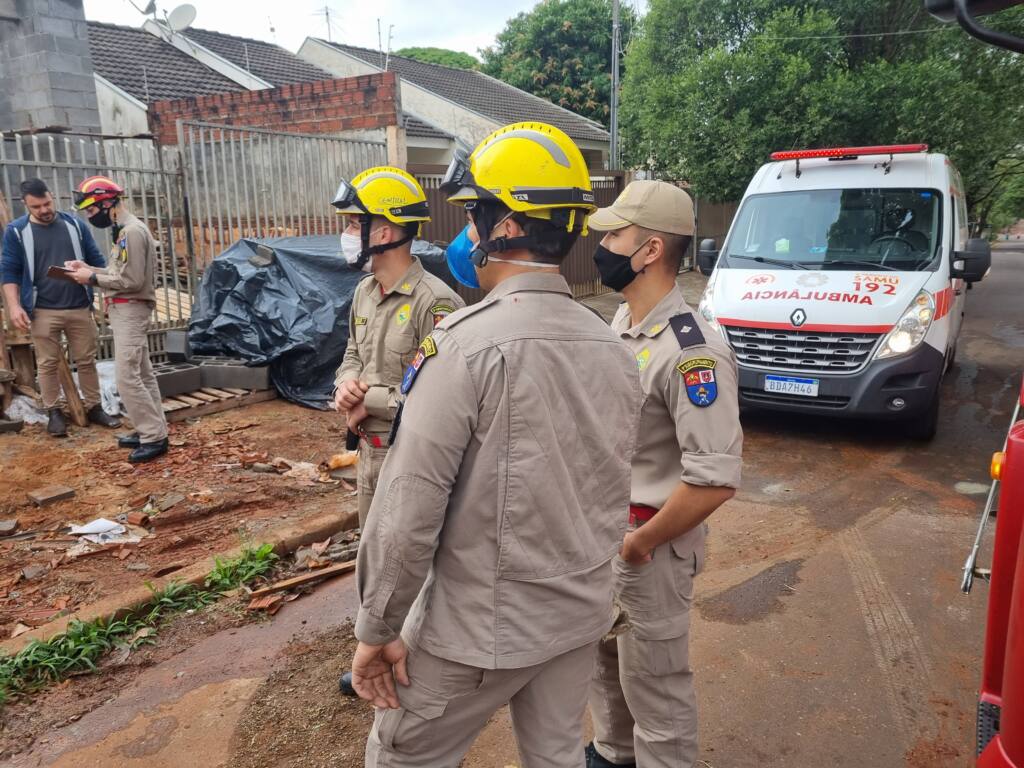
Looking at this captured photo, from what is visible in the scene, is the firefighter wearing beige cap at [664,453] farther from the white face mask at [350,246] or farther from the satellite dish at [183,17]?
the satellite dish at [183,17]

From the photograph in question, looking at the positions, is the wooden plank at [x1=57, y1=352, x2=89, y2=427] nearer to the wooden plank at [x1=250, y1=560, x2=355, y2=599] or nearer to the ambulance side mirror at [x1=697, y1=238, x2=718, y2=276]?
the wooden plank at [x1=250, y1=560, x2=355, y2=599]

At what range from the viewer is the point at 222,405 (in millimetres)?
7121

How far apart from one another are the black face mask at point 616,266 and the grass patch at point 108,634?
9.27 ft

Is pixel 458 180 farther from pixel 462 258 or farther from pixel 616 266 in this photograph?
pixel 616 266

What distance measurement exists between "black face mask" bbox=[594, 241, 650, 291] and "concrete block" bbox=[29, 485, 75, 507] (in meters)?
4.37

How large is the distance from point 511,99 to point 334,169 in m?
15.7

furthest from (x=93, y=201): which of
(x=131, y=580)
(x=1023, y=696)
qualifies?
(x=1023, y=696)

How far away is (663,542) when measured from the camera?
2.19 metres

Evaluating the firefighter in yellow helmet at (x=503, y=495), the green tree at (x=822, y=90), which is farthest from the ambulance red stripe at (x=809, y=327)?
the green tree at (x=822, y=90)

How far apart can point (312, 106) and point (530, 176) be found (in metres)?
10.9

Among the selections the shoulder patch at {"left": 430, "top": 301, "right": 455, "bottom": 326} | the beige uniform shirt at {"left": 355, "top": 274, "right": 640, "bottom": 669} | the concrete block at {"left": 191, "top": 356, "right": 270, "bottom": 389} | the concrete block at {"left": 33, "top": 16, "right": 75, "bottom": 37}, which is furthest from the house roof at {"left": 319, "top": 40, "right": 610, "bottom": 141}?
the beige uniform shirt at {"left": 355, "top": 274, "right": 640, "bottom": 669}

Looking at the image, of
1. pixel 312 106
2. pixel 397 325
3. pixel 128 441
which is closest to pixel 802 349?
pixel 397 325

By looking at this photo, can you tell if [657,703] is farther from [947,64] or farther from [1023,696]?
[947,64]

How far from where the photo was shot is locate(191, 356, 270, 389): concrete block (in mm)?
7336
